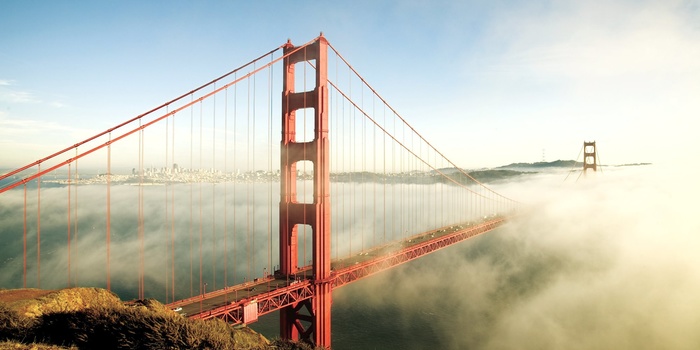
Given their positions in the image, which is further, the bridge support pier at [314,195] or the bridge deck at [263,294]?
the bridge support pier at [314,195]

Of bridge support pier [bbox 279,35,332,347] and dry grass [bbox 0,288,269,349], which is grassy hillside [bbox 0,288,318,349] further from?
bridge support pier [bbox 279,35,332,347]

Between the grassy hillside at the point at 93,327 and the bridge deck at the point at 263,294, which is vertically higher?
the grassy hillside at the point at 93,327

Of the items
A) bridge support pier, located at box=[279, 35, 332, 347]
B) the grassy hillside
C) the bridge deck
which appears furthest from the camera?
bridge support pier, located at box=[279, 35, 332, 347]

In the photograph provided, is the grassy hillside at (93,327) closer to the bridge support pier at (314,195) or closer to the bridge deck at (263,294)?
the bridge deck at (263,294)

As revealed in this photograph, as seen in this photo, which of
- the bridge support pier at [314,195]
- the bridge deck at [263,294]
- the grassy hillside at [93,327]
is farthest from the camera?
the bridge support pier at [314,195]

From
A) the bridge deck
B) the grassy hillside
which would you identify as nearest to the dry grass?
the grassy hillside

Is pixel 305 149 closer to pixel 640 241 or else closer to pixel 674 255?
pixel 674 255

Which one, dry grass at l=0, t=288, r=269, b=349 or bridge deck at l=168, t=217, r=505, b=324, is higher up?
dry grass at l=0, t=288, r=269, b=349

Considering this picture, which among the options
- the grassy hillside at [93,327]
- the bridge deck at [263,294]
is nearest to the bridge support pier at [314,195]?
the bridge deck at [263,294]

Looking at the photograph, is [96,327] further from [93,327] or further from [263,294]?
[263,294]
